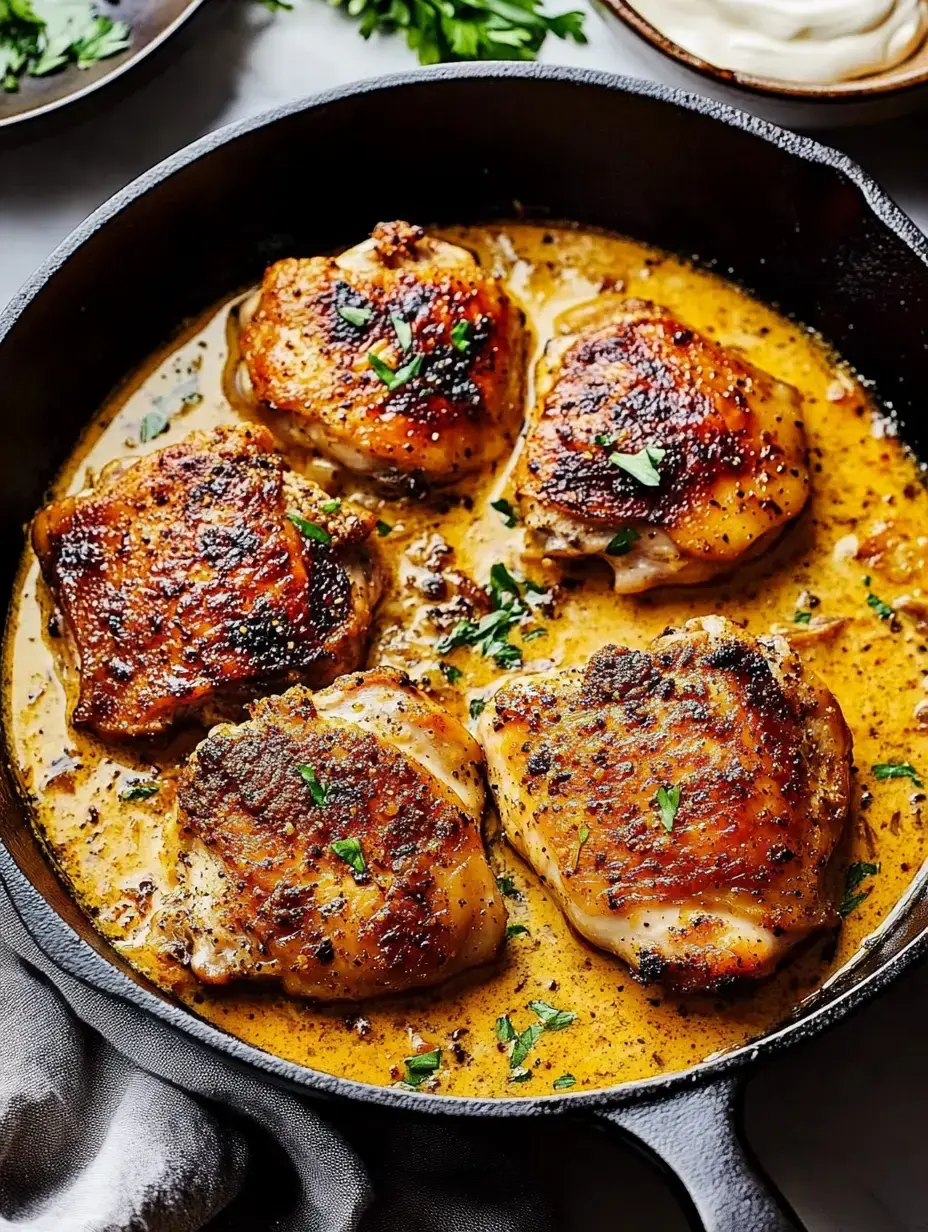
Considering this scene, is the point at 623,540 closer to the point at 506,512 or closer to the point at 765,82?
the point at 506,512

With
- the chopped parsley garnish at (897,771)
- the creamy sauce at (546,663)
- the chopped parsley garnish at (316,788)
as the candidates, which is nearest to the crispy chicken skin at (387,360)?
the creamy sauce at (546,663)

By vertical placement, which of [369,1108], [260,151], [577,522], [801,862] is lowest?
[801,862]

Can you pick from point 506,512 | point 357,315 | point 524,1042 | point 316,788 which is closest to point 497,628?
point 506,512

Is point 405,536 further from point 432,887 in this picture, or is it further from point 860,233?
point 860,233

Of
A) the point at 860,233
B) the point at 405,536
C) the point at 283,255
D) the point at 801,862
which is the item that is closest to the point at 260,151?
the point at 283,255

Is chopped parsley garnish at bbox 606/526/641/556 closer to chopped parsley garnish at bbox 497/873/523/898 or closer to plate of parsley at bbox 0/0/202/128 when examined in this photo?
chopped parsley garnish at bbox 497/873/523/898
